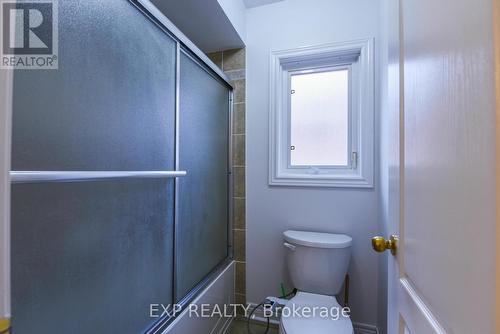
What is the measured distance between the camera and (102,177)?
687 mm

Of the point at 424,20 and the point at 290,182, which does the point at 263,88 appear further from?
the point at 424,20

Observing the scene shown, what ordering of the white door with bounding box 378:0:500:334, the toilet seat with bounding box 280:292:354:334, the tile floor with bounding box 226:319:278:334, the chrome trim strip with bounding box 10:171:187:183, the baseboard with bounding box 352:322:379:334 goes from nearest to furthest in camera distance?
the white door with bounding box 378:0:500:334 < the chrome trim strip with bounding box 10:171:187:183 < the toilet seat with bounding box 280:292:354:334 < the baseboard with bounding box 352:322:379:334 < the tile floor with bounding box 226:319:278:334

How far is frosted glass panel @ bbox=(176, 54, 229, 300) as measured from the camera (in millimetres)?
1152

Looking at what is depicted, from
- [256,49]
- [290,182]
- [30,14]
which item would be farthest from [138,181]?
[256,49]

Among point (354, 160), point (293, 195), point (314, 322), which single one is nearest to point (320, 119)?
point (354, 160)

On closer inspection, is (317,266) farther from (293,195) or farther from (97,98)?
(97,98)

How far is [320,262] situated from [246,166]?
0.78 metres

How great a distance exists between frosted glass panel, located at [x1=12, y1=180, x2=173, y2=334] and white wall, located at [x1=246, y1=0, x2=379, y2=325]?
78 cm

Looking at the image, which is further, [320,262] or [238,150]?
[238,150]

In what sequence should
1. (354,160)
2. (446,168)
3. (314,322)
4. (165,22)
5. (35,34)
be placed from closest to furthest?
(446,168) → (35,34) → (165,22) → (314,322) → (354,160)

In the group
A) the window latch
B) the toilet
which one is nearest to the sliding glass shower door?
the toilet

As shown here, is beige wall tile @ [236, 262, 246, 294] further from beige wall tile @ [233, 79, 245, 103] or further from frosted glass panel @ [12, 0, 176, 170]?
beige wall tile @ [233, 79, 245, 103]

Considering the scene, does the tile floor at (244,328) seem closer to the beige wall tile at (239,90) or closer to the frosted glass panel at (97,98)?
the frosted glass panel at (97,98)

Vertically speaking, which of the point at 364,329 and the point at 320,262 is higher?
the point at 320,262
